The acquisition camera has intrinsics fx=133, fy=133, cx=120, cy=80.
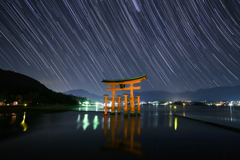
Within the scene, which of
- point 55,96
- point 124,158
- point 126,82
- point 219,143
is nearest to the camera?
point 124,158

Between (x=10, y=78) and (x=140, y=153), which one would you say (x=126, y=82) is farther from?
(x=10, y=78)

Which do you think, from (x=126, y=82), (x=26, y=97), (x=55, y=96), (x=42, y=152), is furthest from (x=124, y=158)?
(x=55, y=96)

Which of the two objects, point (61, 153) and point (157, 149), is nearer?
point (61, 153)

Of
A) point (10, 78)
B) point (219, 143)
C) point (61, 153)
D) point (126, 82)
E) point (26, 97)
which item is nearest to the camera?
point (61, 153)

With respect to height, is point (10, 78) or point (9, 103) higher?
point (10, 78)

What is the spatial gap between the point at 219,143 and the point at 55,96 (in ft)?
276

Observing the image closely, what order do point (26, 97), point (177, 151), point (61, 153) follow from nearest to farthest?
point (61, 153)
point (177, 151)
point (26, 97)

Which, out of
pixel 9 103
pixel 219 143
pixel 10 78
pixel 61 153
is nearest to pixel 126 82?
pixel 219 143

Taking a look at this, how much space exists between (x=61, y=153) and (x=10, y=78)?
165 meters

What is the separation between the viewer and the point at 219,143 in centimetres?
741

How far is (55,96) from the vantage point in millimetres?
79000

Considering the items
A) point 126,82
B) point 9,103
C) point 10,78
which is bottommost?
point 9,103

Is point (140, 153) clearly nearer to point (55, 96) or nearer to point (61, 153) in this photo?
point (61, 153)

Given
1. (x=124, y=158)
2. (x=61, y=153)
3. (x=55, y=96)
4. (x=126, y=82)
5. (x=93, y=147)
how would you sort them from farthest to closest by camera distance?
(x=55, y=96), (x=126, y=82), (x=93, y=147), (x=61, y=153), (x=124, y=158)
